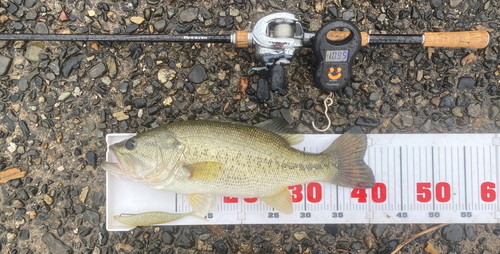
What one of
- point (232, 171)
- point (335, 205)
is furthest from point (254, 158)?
point (335, 205)

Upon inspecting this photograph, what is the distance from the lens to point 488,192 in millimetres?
2912

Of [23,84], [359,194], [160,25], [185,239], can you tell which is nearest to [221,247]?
[185,239]

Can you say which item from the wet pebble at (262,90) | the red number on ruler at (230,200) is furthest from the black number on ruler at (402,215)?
the wet pebble at (262,90)

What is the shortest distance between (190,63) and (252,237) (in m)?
1.95

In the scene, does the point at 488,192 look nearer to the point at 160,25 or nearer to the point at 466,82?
the point at 466,82

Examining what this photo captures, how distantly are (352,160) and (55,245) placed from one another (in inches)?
125

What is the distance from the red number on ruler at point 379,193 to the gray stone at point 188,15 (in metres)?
2.58

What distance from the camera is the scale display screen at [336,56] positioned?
260 cm

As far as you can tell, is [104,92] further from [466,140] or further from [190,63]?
[466,140]

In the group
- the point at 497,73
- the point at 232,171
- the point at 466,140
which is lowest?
the point at 232,171

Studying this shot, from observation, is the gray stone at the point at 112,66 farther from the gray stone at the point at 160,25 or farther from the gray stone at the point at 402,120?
the gray stone at the point at 402,120

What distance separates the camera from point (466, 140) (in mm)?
2949

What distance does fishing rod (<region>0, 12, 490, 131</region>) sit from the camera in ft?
8.34

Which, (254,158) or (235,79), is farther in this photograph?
(235,79)
